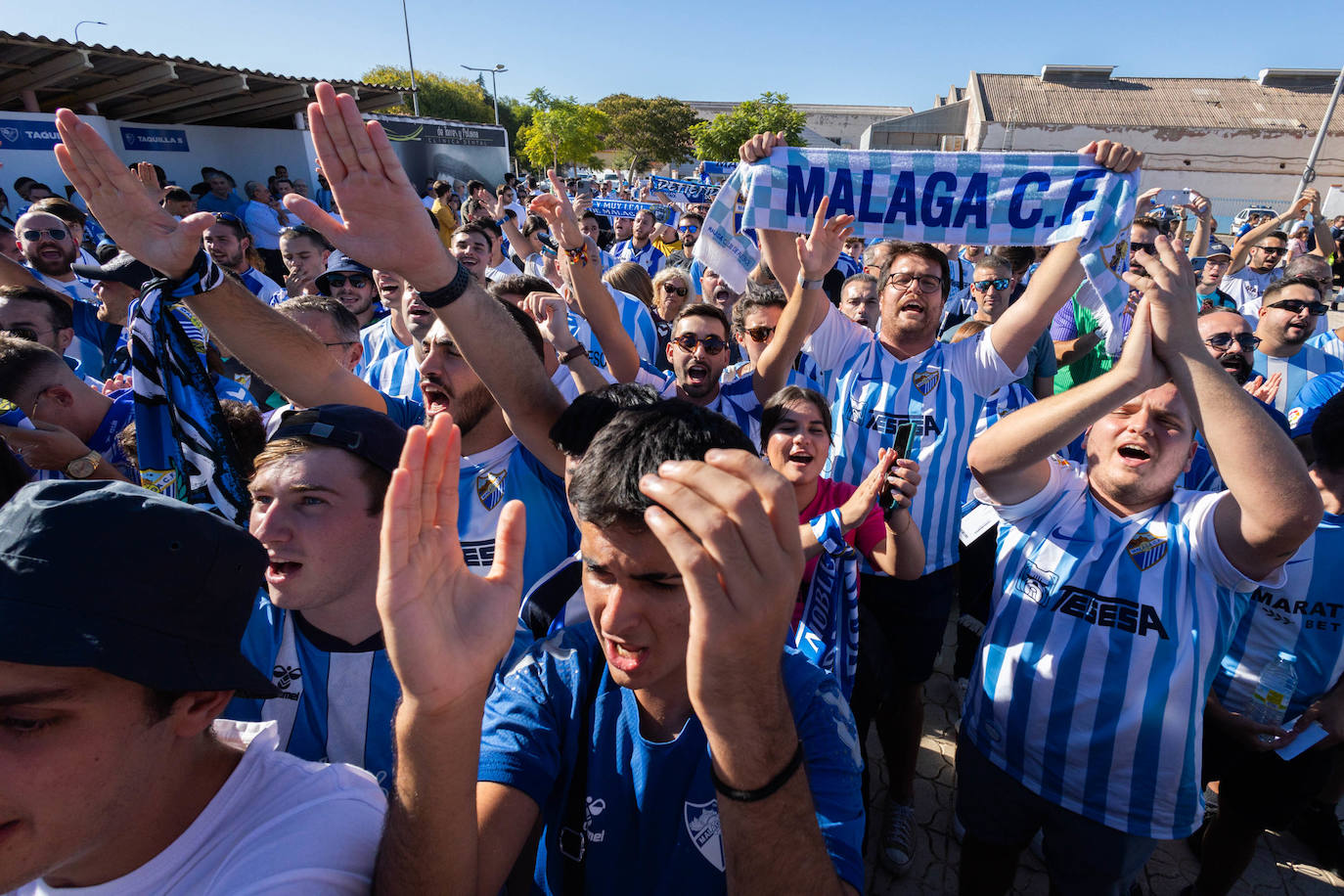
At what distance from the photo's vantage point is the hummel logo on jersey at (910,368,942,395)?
3.27 m

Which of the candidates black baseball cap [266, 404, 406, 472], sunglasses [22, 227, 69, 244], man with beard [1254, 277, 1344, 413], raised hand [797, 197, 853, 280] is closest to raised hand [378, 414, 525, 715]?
black baseball cap [266, 404, 406, 472]

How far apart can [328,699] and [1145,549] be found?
2.42 m

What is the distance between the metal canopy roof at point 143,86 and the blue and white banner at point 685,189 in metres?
6.74

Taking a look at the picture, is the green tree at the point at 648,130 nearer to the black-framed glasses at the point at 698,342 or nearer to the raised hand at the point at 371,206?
the black-framed glasses at the point at 698,342

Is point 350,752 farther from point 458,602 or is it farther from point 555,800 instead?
point 458,602

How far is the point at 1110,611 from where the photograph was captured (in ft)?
6.45

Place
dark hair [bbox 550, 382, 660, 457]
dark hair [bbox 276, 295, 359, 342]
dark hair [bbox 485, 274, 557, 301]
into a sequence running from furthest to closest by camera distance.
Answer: dark hair [bbox 485, 274, 557, 301] < dark hair [bbox 276, 295, 359, 342] < dark hair [bbox 550, 382, 660, 457]

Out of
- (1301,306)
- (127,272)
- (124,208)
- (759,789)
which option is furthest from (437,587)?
(1301,306)

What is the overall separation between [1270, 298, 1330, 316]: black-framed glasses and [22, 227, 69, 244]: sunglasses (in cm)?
925

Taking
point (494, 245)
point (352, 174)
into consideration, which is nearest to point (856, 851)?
point (352, 174)

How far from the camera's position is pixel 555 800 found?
4.79ft

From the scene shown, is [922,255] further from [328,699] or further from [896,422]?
Answer: [328,699]

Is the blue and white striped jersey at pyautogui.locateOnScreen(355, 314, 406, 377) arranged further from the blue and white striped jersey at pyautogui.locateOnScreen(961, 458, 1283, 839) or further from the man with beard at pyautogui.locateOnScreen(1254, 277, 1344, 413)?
the man with beard at pyautogui.locateOnScreen(1254, 277, 1344, 413)

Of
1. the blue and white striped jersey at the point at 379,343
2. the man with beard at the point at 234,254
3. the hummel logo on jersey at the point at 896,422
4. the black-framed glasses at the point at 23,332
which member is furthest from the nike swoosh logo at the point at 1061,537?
the man with beard at the point at 234,254
